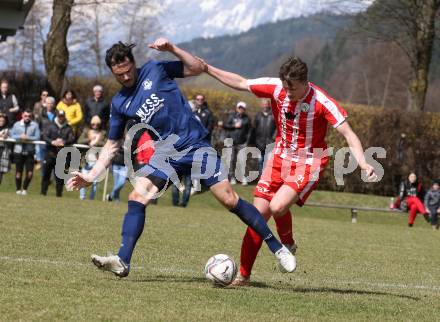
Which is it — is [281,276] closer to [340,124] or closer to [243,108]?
[340,124]

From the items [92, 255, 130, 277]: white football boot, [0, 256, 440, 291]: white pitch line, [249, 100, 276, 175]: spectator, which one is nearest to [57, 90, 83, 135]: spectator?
[249, 100, 276, 175]: spectator

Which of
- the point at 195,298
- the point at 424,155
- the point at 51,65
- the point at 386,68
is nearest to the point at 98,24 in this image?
the point at 51,65

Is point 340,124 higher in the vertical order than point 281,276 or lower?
higher

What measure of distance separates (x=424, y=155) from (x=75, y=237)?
16.7 metres

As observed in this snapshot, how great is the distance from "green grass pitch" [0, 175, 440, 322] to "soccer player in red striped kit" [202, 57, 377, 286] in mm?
667

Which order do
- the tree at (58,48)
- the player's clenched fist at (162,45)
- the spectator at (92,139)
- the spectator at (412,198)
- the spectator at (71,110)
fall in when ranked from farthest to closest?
1. the tree at (58,48)
2. the spectator at (412,198)
3. the spectator at (71,110)
4. the spectator at (92,139)
5. the player's clenched fist at (162,45)

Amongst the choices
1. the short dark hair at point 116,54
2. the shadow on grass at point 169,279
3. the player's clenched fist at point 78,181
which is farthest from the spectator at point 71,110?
the short dark hair at point 116,54

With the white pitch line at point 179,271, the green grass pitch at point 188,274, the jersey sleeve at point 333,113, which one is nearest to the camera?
the green grass pitch at point 188,274

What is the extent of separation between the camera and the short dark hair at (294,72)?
7.73m

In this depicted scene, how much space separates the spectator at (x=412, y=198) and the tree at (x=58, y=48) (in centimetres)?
1050

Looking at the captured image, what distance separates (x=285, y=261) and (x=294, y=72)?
1.52 m

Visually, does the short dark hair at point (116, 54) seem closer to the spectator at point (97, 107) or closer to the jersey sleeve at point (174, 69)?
the jersey sleeve at point (174, 69)

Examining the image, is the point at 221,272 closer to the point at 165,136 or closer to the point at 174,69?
the point at 165,136

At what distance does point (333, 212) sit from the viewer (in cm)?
2391
